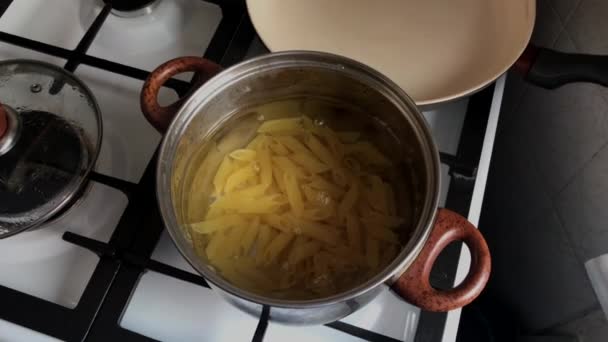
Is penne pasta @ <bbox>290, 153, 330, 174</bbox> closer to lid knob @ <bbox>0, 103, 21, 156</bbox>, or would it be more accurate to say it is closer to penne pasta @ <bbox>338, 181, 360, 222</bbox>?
penne pasta @ <bbox>338, 181, 360, 222</bbox>

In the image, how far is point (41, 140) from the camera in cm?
53

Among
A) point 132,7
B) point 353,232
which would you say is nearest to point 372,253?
point 353,232

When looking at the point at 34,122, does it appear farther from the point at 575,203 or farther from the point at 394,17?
the point at 575,203

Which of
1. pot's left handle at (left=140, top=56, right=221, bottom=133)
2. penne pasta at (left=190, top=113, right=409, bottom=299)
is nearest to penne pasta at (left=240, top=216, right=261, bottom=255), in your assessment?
penne pasta at (left=190, top=113, right=409, bottom=299)

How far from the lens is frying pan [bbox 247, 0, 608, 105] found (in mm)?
561

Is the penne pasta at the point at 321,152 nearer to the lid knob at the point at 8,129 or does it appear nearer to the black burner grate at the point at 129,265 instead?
the black burner grate at the point at 129,265

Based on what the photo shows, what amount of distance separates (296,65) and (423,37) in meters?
0.21

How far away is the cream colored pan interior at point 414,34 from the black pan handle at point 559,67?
0.02 meters

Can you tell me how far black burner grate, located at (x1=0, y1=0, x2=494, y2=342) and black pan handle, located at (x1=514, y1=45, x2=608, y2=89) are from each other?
45mm

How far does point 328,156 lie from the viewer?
1.68 feet

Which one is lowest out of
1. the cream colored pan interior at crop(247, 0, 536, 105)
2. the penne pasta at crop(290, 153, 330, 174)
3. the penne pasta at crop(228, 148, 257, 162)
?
the penne pasta at crop(290, 153, 330, 174)

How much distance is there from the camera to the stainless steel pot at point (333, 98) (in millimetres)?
377

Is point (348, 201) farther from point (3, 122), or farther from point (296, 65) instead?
point (3, 122)

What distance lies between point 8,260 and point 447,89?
1.45 ft
